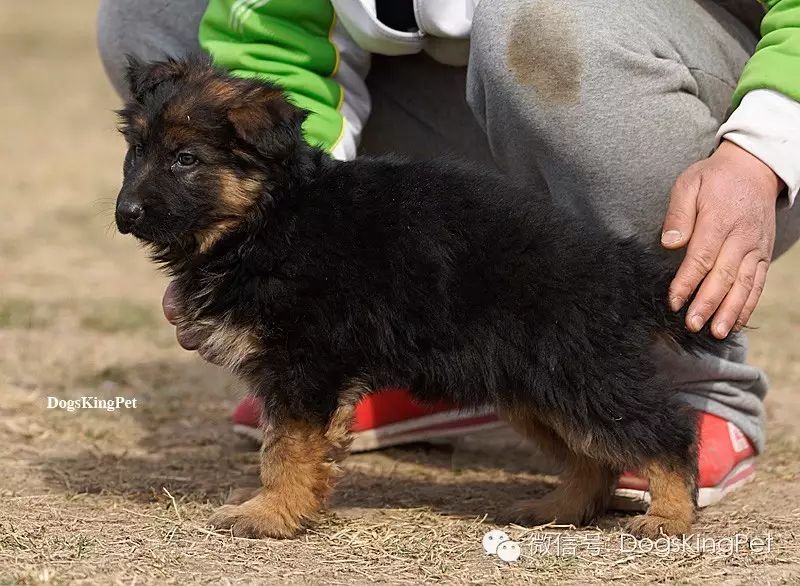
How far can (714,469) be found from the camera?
4070 millimetres

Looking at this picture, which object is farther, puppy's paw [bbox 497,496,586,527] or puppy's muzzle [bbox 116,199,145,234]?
puppy's paw [bbox 497,496,586,527]

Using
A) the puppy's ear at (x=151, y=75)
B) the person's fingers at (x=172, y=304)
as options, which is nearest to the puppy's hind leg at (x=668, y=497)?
the person's fingers at (x=172, y=304)

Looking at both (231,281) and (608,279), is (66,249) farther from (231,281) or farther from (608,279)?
(608,279)

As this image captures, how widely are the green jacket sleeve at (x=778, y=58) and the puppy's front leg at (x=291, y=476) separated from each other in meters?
1.64

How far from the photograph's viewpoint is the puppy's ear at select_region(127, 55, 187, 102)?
11.7 feet

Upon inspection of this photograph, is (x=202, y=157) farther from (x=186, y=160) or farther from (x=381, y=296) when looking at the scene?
(x=381, y=296)

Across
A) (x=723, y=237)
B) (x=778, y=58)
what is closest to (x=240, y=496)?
(x=723, y=237)

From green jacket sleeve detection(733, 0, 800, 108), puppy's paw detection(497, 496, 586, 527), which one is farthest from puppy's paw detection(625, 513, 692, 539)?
green jacket sleeve detection(733, 0, 800, 108)

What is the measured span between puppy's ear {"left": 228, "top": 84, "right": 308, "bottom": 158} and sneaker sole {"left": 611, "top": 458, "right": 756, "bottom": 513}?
1.64 metres

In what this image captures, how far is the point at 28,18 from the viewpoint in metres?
18.6

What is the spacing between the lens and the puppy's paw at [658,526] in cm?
345

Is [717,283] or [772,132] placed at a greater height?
[772,132]

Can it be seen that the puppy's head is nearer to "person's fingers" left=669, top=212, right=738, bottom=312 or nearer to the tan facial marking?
the tan facial marking

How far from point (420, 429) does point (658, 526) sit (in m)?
1.50
